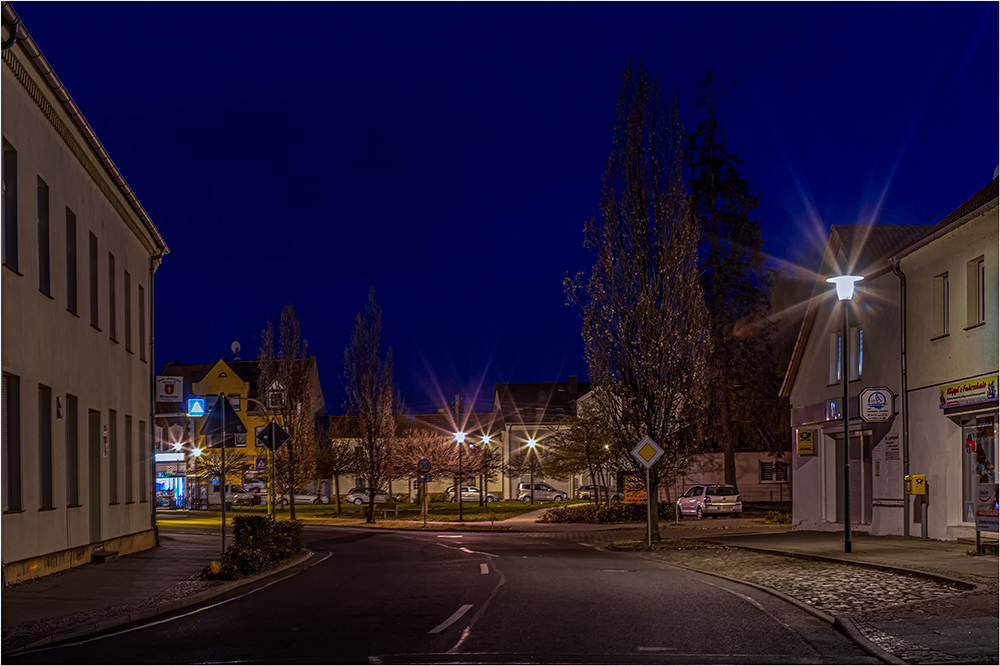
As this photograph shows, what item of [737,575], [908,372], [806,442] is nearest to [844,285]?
[908,372]

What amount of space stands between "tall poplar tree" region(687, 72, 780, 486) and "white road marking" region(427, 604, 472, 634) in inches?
1630

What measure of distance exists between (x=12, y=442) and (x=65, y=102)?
615 centimetres

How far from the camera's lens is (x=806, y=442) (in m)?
31.5

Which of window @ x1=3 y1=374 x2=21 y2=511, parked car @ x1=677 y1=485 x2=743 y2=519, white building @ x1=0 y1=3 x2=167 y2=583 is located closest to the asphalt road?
window @ x1=3 y1=374 x2=21 y2=511

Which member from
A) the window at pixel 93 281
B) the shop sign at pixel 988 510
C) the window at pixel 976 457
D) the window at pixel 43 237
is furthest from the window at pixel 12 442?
the window at pixel 976 457

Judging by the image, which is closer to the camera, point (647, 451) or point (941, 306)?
point (941, 306)

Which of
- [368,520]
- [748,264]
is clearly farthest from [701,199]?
[368,520]

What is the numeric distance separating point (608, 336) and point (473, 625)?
55.6 ft

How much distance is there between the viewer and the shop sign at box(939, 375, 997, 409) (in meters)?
21.2

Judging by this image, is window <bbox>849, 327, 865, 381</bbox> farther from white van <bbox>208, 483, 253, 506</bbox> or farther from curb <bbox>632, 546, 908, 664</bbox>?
white van <bbox>208, 483, 253, 506</bbox>

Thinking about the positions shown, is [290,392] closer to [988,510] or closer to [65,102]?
[65,102]

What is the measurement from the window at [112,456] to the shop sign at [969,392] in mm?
17714

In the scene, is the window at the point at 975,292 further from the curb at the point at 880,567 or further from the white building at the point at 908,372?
the curb at the point at 880,567

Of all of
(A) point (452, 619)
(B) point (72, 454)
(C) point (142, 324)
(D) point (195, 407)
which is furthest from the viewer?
(D) point (195, 407)
